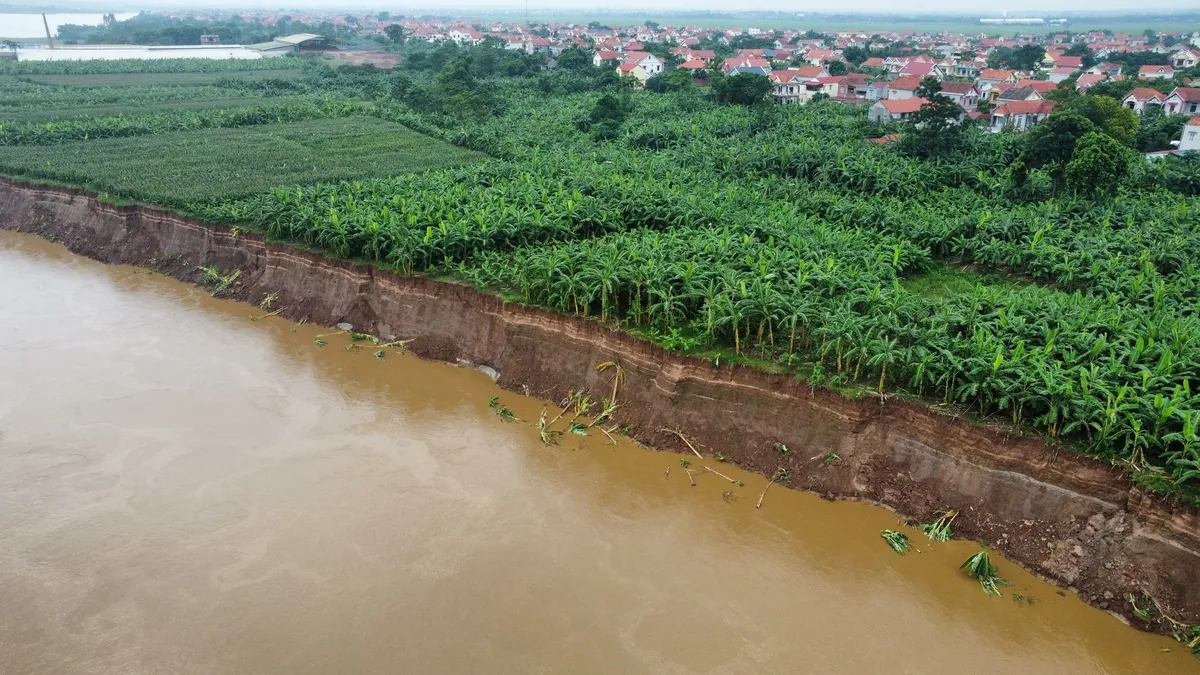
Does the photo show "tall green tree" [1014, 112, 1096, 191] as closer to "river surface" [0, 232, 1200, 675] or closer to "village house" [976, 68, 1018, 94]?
"river surface" [0, 232, 1200, 675]

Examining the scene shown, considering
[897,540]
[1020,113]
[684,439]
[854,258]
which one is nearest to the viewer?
[897,540]

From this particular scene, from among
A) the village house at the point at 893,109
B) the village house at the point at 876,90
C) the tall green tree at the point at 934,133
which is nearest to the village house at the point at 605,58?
the village house at the point at 876,90

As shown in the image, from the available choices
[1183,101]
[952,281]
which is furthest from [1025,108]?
[952,281]

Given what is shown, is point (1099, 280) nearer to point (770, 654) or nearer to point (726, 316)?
point (726, 316)

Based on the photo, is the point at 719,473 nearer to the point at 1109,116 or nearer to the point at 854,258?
the point at 854,258

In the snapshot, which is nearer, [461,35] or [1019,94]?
[1019,94]

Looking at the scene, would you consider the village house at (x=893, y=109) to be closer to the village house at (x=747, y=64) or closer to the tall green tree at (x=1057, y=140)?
the tall green tree at (x=1057, y=140)
